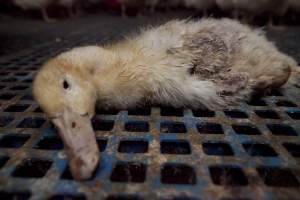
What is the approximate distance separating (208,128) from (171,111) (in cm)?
29

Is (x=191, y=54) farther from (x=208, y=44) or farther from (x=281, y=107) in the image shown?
(x=281, y=107)

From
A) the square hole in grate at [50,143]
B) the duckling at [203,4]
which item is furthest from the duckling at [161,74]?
the duckling at [203,4]

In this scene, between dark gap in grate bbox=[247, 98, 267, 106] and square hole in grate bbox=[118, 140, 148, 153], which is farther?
dark gap in grate bbox=[247, 98, 267, 106]

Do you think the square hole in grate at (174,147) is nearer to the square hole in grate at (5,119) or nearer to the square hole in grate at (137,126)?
the square hole in grate at (137,126)

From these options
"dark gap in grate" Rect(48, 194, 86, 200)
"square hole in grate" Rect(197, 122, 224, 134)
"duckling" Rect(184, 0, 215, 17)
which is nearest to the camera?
"dark gap in grate" Rect(48, 194, 86, 200)

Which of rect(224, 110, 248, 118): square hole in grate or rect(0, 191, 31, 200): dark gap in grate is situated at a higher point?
rect(224, 110, 248, 118): square hole in grate

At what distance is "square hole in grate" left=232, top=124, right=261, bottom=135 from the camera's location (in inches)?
60.6

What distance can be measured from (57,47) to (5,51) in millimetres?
556

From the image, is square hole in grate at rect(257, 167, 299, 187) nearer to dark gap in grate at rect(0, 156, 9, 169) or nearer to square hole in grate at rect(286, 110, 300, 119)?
square hole in grate at rect(286, 110, 300, 119)

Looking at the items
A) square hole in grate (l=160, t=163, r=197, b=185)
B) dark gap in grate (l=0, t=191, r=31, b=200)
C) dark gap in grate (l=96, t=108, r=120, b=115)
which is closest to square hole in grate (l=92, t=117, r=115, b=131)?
dark gap in grate (l=96, t=108, r=120, b=115)

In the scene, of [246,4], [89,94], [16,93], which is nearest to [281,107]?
[89,94]

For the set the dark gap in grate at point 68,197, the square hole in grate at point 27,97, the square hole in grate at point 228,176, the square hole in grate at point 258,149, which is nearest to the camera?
the dark gap in grate at point 68,197

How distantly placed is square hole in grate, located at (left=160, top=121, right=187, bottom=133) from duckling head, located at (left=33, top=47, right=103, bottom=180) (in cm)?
39

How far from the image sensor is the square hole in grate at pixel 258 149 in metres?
1.37
